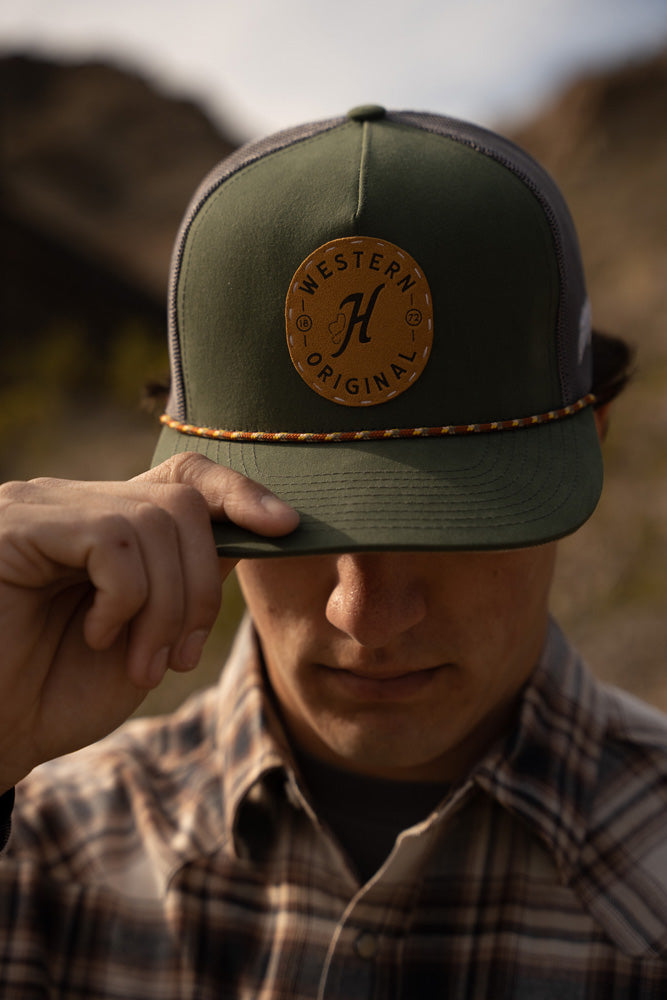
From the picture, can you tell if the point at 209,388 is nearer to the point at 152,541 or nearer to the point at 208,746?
the point at 152,541

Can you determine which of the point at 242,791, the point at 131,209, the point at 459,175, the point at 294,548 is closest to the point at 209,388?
the point at 294,548

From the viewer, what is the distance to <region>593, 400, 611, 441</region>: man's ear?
182 cm

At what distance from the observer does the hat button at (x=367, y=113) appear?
5.06 ft

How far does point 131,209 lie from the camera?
41.5 feet

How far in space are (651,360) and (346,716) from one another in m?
7.91

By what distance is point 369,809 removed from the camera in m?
1.81

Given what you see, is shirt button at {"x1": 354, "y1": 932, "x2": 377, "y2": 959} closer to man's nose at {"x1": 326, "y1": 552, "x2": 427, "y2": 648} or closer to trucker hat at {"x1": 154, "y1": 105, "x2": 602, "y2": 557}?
man's nose at {"x1": 326, "y1": 552, "x2": 427, "y2": 648}

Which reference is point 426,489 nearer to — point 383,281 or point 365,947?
point 383,281

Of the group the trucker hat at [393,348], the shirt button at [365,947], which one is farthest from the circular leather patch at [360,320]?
the shirt button at [365,947]

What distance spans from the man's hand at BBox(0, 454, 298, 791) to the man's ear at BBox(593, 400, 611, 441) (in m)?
0.81

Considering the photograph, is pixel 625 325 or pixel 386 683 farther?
pixel 625 325

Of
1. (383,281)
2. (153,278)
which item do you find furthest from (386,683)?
(153,278)

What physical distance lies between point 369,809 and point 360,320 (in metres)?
0.96

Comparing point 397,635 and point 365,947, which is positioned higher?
point 397,635
